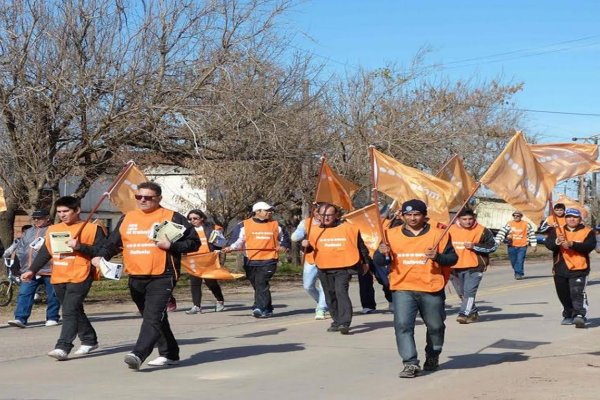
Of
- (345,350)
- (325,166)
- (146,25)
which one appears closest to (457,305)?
(325,166)

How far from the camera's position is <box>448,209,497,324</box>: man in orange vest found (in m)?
13.5

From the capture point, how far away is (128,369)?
9.20 m

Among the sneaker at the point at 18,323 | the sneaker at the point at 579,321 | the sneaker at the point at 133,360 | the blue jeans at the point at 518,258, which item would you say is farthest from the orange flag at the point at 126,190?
the blue jeans at the point at 518,258

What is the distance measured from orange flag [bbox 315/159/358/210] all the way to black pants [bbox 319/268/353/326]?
1057 millimetres

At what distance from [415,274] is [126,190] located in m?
4.03

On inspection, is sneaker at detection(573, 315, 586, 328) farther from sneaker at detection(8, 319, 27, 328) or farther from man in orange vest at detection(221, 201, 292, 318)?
sneaker at detection(8, 319, 27, 328)

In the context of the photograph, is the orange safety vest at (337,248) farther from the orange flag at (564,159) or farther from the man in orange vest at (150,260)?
the man in orange vest at (150,260)

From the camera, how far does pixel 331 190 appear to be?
1341 centimetres

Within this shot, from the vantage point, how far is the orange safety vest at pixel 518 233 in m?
25.7

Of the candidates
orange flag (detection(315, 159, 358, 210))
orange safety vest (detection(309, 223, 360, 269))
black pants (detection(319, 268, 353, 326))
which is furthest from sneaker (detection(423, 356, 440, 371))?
orange flag (detection(315, 159, 358, 210))

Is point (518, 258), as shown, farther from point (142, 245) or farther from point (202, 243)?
point (142, 245)

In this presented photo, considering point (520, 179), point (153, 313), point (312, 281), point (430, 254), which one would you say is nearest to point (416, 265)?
point (430, 254)

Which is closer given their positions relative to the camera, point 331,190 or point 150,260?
point 150,260

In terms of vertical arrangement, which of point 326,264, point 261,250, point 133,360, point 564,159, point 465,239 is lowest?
point 133,360
